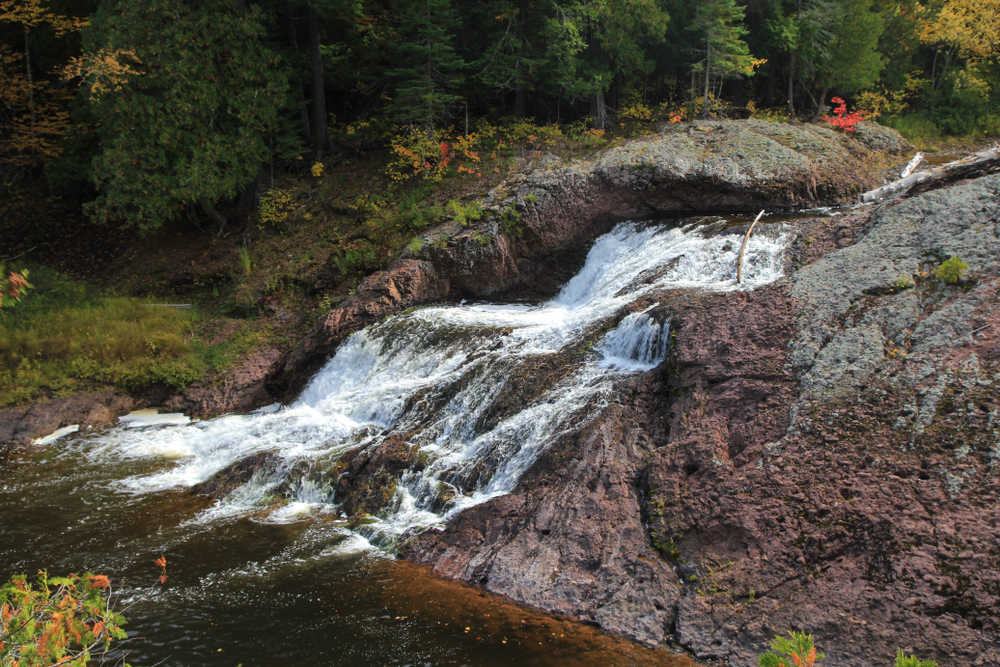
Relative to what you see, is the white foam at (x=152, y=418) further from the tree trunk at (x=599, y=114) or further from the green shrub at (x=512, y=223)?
the tree trunk at (x=599, y=114)

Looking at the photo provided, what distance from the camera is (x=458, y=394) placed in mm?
9945

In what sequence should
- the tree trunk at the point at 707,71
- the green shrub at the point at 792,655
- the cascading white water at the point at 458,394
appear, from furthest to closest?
1. the tree trunk at the point at 707,71
2. the cascading white water at the point at 458,394
3. the green shrub at the point at 792,655

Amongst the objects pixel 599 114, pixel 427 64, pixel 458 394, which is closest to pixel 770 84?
pixel 599 114

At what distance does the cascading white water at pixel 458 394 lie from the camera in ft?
27.7

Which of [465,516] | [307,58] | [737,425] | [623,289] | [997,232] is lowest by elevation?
[465,516]

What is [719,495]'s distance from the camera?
Result: 21.7 feet

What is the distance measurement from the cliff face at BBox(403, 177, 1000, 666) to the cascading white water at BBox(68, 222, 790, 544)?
2.61 feet

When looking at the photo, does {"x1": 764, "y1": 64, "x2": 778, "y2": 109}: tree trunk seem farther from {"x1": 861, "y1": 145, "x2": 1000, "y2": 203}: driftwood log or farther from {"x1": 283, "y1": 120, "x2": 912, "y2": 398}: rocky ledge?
{"x1": 861, "y1": 145, "x2": 1000, "y2": 203}: driftwood log

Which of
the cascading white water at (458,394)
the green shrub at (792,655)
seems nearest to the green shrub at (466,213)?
the cascading white water at (458,394)

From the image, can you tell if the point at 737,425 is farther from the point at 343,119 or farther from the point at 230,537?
the point at 343,119

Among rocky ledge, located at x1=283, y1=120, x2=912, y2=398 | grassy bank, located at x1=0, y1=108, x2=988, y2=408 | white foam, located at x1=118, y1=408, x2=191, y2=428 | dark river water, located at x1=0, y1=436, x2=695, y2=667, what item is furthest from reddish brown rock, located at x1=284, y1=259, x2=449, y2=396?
dark river water, located at x1=0, y1=436, x2=695, y2=667

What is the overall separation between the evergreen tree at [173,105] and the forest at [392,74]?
0.05m

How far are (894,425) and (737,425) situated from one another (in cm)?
158

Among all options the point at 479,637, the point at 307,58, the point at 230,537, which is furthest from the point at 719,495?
the point at 307,58
